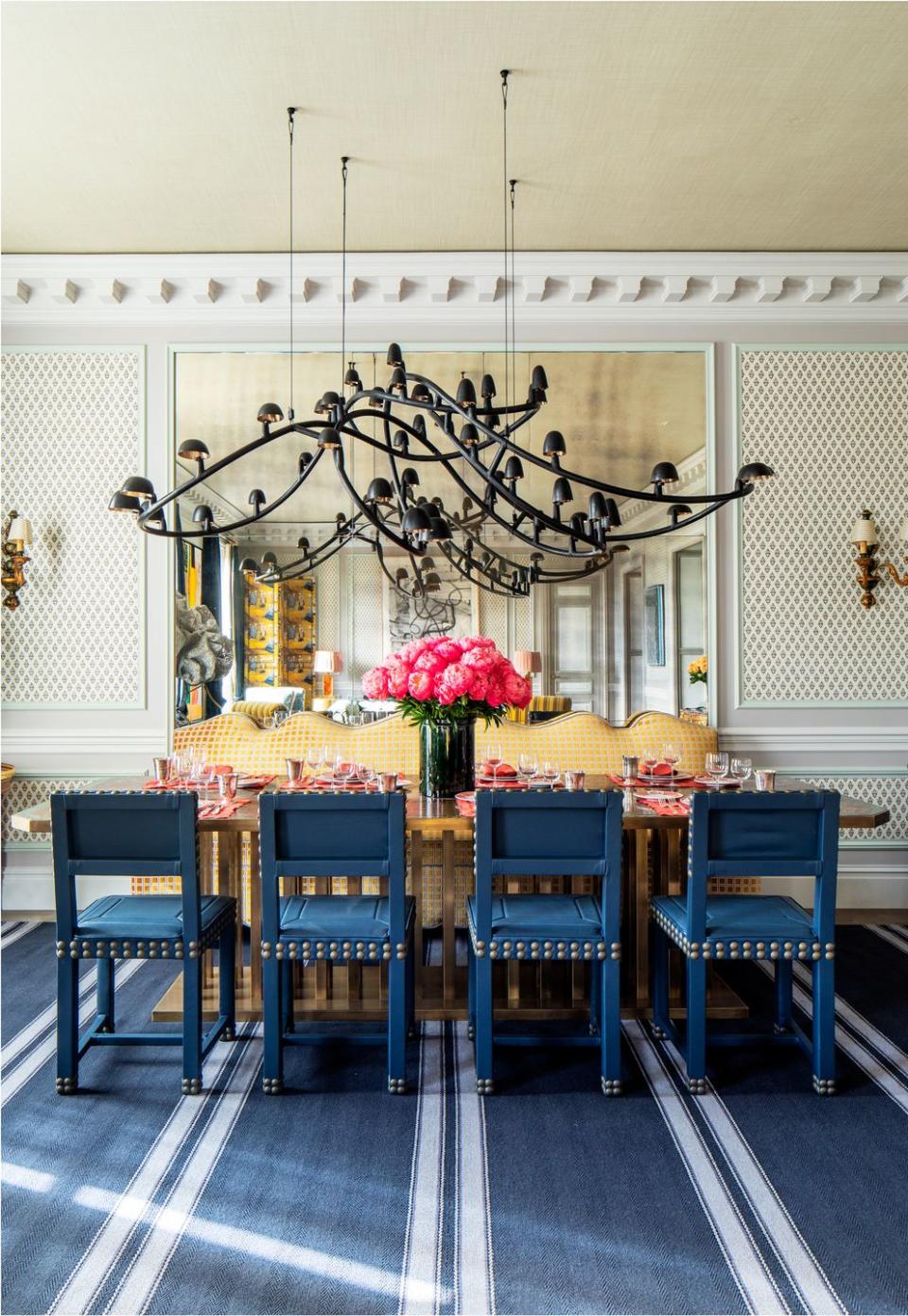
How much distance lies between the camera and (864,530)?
3918mm

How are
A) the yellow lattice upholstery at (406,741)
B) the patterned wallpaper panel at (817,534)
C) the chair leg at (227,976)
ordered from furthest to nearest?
1. the patterned wallpaper panel at (817,534)
2. the yellow lattice upholstery at (406,741)
3. the chair leg at (227,976)

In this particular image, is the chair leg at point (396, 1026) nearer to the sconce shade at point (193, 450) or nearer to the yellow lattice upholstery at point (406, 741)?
the yellow lattice upholstery at point (406, 741)

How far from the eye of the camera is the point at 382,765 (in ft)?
12.3

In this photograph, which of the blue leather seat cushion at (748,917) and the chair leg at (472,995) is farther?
the chair leg at (472,995)

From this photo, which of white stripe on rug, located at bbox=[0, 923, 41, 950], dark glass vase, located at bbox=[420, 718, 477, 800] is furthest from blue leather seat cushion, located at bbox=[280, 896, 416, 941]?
white stripe on rug, located at bbox=[0, 923, 41, 950]

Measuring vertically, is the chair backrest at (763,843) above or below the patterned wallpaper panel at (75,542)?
below

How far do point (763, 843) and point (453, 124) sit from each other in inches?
106

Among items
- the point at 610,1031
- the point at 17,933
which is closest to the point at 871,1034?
the point at 610,1031

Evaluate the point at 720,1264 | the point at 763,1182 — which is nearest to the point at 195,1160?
the point at 720,1264

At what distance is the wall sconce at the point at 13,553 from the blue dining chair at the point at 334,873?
247cm

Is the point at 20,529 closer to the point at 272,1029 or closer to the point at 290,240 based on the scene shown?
the point at 290,240

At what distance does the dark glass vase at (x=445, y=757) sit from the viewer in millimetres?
2836

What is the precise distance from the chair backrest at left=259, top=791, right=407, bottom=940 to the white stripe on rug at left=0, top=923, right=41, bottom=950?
212 centimetres

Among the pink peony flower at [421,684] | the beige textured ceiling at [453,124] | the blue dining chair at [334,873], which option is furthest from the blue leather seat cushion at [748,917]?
the beige textured ceiling at [453,124]
